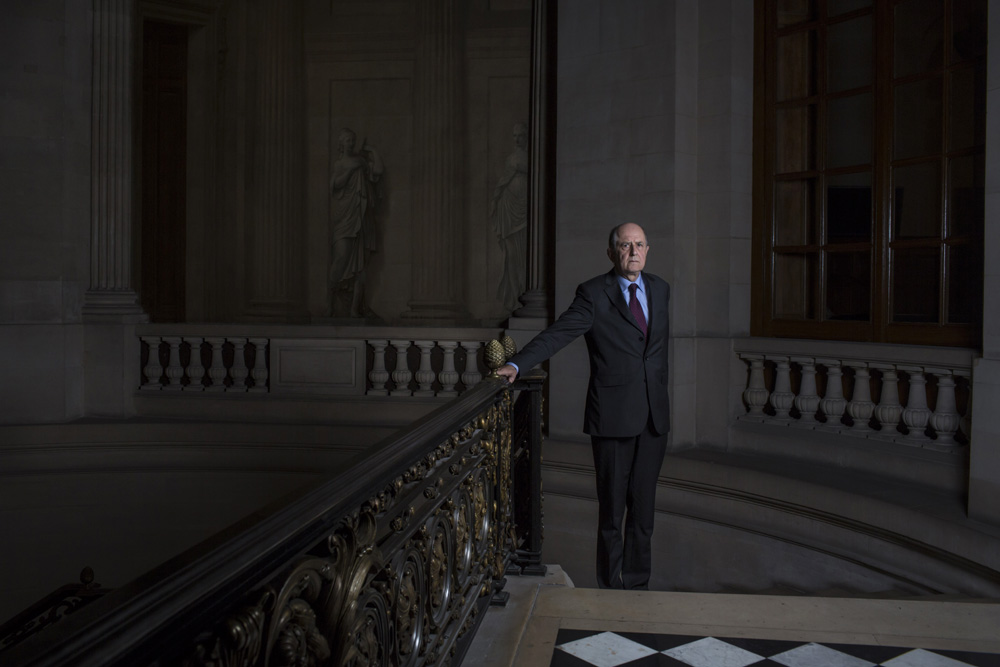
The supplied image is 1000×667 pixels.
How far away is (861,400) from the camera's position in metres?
5.72

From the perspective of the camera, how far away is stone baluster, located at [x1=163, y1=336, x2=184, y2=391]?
8.17 m

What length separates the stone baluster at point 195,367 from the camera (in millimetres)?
8156

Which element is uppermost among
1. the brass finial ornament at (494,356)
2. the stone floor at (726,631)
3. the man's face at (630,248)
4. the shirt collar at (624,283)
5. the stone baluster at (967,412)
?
the man's face at (630,248)

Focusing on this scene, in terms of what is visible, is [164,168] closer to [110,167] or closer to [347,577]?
[110,167]

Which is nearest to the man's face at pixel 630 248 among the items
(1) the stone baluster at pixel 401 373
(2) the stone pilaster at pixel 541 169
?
(2) the stone pilaster at pixel 541 169

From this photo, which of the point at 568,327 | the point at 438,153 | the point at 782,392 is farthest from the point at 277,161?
the point at 568,327

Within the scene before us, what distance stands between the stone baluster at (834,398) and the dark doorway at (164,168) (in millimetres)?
9051

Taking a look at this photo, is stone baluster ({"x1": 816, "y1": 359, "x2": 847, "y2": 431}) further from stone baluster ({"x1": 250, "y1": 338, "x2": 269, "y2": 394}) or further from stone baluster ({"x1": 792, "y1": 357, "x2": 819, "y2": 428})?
stone baluster ({"x1": 250, "y1": 338, "x2": 269, "y2": 394})

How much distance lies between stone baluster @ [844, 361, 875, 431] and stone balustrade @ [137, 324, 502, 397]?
3.48 meters

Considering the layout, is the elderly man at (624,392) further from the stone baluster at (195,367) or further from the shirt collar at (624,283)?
the stone baluster at (195,367)

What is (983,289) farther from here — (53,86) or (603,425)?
(53,86)

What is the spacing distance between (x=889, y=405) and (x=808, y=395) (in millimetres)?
636

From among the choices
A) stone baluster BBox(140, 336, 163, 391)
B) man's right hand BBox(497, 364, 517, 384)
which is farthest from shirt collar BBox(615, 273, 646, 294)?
stone baluster BBox(140, 336, 163, 391)

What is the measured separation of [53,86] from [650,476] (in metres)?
6.87
